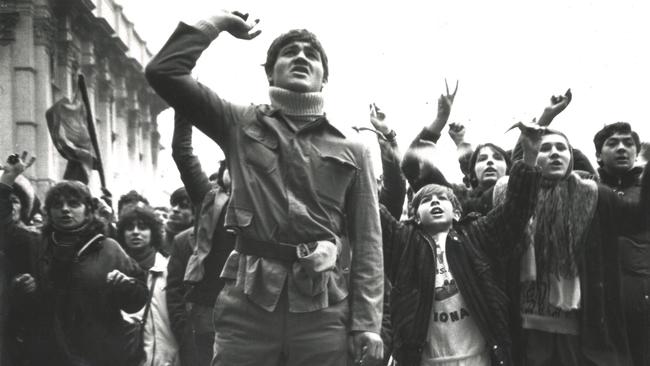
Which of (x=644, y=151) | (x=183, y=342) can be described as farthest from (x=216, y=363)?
(x=644, y=151)

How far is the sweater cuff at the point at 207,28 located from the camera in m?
3.84

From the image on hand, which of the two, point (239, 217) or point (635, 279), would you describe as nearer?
point (239, 217)

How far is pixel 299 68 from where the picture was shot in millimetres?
3990

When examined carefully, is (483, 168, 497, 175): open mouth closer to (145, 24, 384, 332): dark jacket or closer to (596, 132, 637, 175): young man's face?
(596, 132, 637, 175): young man's face

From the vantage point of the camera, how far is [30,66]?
23.1 meters

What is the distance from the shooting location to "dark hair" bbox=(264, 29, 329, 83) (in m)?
4.04

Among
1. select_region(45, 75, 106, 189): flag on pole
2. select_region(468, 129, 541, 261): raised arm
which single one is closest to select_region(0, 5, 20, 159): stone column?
select_region(45, 75, 106, 189): flag on pole

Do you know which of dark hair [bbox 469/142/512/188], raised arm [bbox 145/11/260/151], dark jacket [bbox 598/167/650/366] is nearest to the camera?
raised arm [bbox 145/11/260/151]

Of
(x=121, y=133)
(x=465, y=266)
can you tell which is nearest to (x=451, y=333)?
(x=465, y=266)

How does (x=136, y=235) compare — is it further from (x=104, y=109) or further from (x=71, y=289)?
(x=104, y=109)

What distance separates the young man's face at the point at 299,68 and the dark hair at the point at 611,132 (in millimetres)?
3346

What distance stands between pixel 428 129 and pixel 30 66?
18.9 metres

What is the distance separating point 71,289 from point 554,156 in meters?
3.29

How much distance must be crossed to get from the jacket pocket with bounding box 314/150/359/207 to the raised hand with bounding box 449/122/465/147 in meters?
4.14
